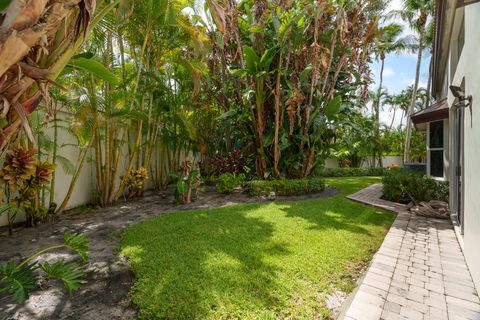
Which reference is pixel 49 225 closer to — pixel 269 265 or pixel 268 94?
pixel 269 265

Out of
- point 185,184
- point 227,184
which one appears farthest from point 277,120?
point 185,184

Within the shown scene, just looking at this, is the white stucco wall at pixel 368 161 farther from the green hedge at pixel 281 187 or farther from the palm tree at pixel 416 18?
the green hedge at pixel 281 187

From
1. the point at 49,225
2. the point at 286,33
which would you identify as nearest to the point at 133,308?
the point at 49,225

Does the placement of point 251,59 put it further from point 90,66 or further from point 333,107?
point 90,66

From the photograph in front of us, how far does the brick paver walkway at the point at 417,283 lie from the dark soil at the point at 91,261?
2191mm

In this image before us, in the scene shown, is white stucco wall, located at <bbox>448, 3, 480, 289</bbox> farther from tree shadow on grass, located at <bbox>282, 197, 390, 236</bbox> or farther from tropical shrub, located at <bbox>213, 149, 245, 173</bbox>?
tropical shrub, located at <bbox>213, 149, 245, 173</bbox>

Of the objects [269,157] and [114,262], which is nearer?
[114,262]

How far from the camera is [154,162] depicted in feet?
31.7

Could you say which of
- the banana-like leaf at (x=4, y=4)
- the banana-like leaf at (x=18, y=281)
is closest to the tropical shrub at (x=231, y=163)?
the banana-like leaf at (x=18, y=281)

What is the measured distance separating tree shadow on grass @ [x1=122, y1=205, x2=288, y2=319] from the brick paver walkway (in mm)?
912

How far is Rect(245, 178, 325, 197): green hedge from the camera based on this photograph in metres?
7.88

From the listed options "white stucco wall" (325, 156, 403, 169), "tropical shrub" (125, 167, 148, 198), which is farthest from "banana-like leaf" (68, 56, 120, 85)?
"white stucco wall" (325, 156, 403, 169)

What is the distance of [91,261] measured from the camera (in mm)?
3199

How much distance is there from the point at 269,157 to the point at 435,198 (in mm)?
4806
